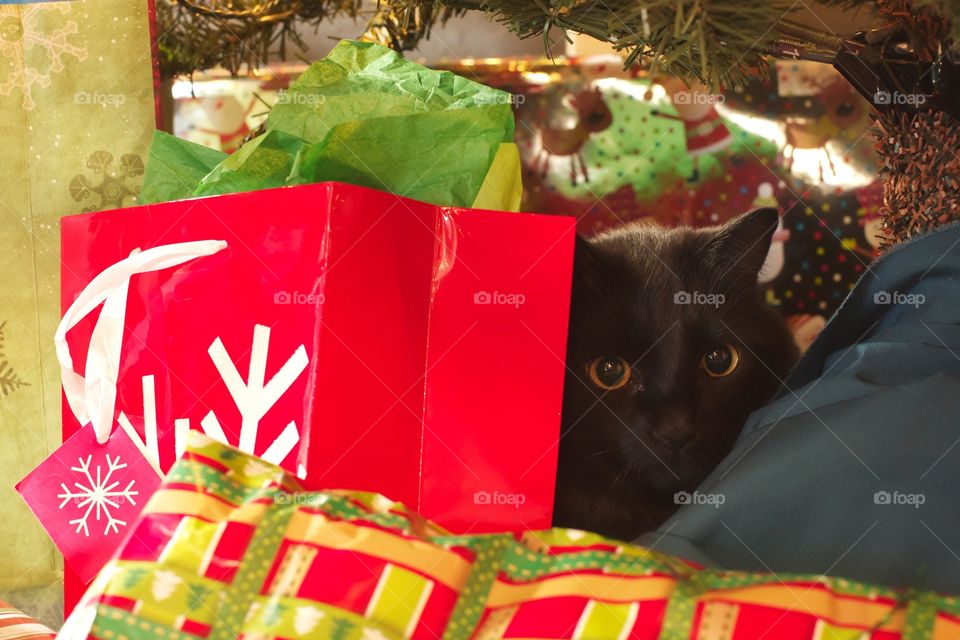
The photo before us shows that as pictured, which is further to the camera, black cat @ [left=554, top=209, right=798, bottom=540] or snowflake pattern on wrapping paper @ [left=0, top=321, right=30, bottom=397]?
snowflake pattern on wrapping paper @ [left=0, top=321, right=30, bottom=397]

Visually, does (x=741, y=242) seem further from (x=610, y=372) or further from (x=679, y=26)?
(x=679, y=26)

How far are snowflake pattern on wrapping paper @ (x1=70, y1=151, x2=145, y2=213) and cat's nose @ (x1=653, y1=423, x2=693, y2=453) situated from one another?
648mm

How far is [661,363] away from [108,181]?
26.1 inches

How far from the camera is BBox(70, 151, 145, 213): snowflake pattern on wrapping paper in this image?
0.95 metres

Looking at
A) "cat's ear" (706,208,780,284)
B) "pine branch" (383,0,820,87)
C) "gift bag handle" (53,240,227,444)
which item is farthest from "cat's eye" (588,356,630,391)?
"gift bag handle" (53,240,227,444)

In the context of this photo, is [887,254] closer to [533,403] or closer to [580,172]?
[533,403]

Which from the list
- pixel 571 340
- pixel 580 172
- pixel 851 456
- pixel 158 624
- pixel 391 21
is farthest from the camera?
pixel 580 172

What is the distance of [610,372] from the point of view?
2.33ft

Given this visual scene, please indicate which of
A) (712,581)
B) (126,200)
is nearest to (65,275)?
(126,200)

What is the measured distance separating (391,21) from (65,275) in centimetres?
45

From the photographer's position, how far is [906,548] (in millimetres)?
464

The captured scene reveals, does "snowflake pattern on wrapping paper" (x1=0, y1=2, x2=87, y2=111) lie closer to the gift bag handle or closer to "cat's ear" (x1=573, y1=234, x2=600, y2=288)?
the gift bag handle

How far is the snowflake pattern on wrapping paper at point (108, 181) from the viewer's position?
946 millimetres

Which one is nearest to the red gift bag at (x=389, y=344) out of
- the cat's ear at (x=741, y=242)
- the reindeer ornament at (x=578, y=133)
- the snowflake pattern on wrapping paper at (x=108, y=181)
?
the cat's ear at (x=741, y=242)
